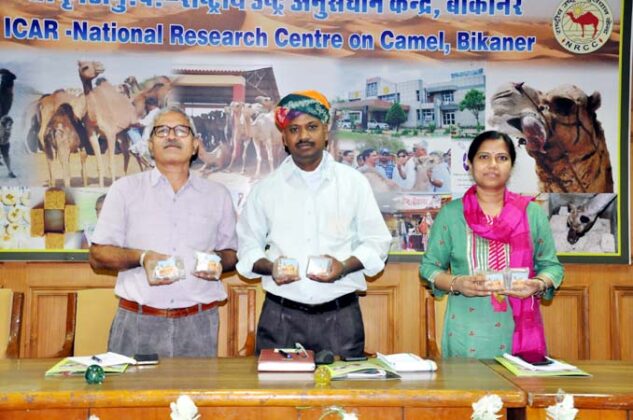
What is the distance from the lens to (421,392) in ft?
6.93

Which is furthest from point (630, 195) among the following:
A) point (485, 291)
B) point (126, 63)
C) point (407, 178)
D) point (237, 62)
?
point (126, 63)

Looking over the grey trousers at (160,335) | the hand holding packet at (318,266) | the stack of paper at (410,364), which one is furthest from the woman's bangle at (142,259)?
the stack of paper at (410,364)

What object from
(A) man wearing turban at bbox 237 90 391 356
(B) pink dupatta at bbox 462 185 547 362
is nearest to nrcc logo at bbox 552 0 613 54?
(B) pink dupatta at bbox 462 185 547 362

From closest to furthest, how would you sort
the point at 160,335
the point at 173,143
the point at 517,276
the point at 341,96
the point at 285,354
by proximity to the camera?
1. the point at 285,354
2. the point at 517,276
3. the point at 160,335
4. the point at 173,143
5. the point at 341,96

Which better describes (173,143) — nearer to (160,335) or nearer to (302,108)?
(302,108)

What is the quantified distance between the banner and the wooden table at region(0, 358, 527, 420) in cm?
214

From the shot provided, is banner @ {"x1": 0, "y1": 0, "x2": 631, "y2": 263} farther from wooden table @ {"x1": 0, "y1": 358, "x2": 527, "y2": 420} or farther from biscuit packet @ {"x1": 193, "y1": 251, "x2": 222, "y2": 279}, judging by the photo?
wooden table @ {"x1": 0, "y1": 358, "x2": 527, "y2": 420}

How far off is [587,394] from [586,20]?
303 cm

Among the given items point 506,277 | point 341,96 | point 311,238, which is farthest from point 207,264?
point 341,96

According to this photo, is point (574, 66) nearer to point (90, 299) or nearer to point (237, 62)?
point (237, 62)

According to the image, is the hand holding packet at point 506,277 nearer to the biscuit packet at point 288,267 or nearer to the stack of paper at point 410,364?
the stack of paper at point 410,364

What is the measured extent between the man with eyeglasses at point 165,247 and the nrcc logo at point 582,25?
2.63 meters

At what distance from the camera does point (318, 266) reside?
2961mm

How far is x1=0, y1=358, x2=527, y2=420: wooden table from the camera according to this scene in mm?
2059
